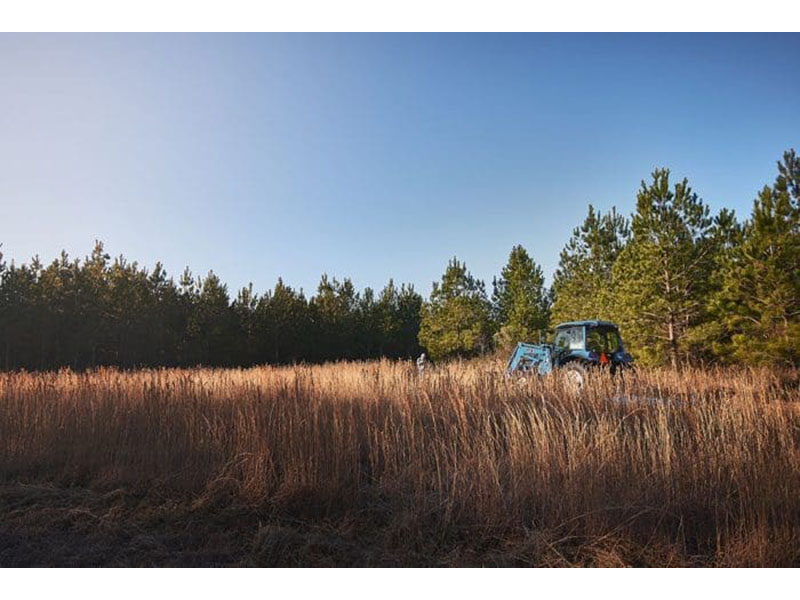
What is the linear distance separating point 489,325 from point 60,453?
2598 cm

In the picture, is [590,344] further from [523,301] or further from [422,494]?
[523,301]

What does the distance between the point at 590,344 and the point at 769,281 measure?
4747 millimetres

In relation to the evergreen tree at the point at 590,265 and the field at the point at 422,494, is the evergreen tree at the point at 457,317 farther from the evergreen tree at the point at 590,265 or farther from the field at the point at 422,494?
the field at the point at 422,494

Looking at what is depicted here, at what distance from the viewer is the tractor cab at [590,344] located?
30.6 ft

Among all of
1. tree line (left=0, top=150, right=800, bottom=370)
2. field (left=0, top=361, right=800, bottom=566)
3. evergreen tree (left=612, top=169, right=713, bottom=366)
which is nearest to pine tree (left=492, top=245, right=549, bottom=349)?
tree line (left=0, top=150, right=800, bottom=370)

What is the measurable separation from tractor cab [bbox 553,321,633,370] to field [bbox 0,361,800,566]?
16.3 feet

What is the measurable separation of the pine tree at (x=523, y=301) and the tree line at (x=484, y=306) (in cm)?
8

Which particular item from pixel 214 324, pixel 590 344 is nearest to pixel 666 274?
pixel 590 344

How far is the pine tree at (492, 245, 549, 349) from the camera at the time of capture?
25.0 m

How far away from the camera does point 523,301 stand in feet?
83.7

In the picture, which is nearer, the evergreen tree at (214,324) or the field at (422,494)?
the field at (422,494)

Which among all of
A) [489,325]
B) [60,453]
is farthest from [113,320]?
[60,453]

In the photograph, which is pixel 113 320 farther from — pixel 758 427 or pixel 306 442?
pixel 758 427

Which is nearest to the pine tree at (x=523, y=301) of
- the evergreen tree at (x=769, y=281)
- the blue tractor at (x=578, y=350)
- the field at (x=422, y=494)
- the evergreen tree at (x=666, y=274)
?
the evergreen tree at (x=666, y=274)
